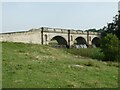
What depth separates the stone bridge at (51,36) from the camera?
2687 inches

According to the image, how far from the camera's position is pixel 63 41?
97.6 meters

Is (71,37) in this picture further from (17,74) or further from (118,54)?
(17,74)

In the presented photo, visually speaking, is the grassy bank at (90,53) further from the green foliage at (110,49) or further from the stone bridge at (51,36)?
the stone bridge at (51,36)

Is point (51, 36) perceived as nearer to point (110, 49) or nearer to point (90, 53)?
point (90, 53)

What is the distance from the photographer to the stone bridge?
68.2m

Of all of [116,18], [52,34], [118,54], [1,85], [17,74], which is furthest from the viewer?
[52,34]

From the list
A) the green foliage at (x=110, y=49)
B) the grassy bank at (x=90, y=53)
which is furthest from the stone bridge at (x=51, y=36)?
the green foliage at (x=110, y=49)

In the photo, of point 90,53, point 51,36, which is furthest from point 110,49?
point 51,36

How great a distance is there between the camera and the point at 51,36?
87562 millimetres

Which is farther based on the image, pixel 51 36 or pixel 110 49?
pixel 51 36

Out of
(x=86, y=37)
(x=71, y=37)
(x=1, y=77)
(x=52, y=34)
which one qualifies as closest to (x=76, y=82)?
(x=1, y=77)

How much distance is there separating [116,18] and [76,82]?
64072 millimetres

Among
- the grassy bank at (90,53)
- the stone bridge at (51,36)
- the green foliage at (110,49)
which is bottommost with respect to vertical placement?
the grassy bank at (90,53)

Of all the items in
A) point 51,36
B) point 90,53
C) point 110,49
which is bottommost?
point 90,53
